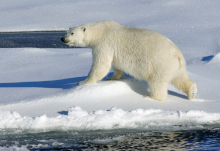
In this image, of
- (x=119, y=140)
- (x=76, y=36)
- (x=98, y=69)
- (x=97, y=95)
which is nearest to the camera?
(x=119, y=140)

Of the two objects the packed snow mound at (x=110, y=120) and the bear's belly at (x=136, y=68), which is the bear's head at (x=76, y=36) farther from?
the packed snow mound at (x=110, y=120)

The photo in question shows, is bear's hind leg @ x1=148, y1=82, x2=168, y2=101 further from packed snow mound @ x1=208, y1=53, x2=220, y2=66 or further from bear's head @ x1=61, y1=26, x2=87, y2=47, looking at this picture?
packed snow mound @ x1=208, y1=53, x2=220, y2=66

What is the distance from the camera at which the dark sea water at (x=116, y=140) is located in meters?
3.69

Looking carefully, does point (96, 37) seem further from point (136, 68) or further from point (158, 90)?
point (158, 90)

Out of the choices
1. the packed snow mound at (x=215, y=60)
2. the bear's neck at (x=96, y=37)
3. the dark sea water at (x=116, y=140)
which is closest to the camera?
the dark sea water at (x=116, y=140)

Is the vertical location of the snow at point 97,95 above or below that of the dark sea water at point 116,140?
above

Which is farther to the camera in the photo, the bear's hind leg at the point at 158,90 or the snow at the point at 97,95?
the bear's hind leg at the point at 158,90

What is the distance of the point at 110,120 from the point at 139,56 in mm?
1324

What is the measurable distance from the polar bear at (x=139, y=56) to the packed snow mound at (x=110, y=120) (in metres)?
0.70

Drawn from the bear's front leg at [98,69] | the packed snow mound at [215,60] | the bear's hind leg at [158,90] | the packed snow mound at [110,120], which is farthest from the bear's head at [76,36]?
the packed snow mound at [215,60]

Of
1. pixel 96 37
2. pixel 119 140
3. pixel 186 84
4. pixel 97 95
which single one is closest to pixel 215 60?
pixel 186 84

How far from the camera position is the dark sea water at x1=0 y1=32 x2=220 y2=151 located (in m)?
3.69

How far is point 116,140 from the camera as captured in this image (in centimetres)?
389

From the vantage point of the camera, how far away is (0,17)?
2562 centimetres
